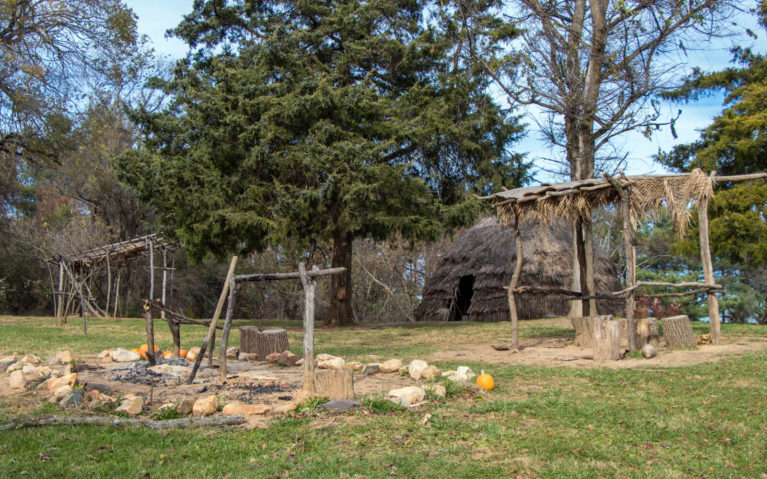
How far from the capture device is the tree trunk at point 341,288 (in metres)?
17.7

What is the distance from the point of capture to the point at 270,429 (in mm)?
5121

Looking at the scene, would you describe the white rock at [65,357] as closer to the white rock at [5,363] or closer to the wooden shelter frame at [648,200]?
the white rock at [5,363]

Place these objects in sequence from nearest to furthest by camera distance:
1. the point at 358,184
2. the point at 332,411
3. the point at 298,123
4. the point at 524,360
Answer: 1. the point at 332,411
2. the point at 524,360
3. the point at 358,184
4. the point at 298,123

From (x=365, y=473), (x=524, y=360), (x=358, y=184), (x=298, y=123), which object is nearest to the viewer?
(x=365, y=473)

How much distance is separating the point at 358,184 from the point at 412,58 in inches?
193

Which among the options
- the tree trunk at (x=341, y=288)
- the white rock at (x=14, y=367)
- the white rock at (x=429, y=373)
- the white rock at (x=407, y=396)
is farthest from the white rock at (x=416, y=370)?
the tree trunk at (x=341, y=288)

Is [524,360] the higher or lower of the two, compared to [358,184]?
lower

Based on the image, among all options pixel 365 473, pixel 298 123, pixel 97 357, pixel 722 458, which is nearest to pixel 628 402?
pixel 722 458

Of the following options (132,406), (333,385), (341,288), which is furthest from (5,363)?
(341,288)

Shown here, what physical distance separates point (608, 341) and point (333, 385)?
4.98 meters

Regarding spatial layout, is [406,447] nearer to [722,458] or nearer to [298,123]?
[722,458]

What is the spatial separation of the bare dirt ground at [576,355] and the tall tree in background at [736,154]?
268 inches

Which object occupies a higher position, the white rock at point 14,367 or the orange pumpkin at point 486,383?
the white rock at point 14,367

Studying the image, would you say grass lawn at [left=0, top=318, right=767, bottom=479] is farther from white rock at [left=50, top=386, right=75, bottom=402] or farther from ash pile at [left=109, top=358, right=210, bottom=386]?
ash pile at [left=109, top=358, right=210, bottom=386]
